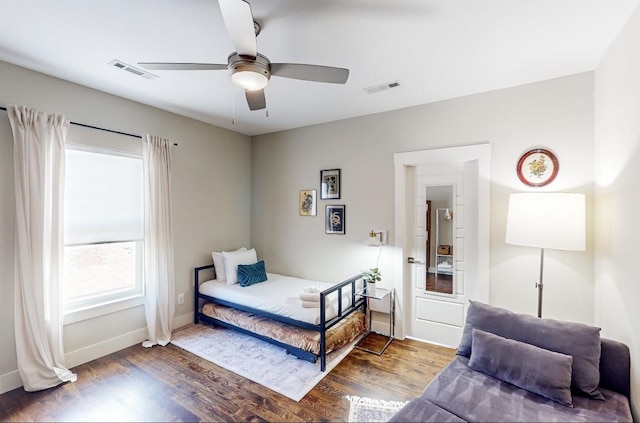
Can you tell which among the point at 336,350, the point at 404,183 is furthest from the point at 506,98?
the point at 336,350

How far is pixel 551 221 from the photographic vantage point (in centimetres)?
216

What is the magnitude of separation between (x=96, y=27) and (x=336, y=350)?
339 cm

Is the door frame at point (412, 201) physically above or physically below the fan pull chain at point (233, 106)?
below

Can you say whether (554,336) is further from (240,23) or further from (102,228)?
(102,228)

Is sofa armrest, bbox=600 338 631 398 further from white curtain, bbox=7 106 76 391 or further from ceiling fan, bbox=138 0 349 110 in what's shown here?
white curtain, bbox=7 106 76 391

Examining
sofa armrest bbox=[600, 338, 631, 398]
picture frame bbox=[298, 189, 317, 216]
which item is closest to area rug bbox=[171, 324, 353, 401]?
picture frame bbox=[298, 189, 317, 216]

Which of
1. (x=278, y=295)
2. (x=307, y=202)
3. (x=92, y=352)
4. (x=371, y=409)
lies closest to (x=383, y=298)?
(x=278, y=295)

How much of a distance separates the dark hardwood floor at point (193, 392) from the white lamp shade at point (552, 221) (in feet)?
4.95

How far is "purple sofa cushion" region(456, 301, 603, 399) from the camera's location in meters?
1.66

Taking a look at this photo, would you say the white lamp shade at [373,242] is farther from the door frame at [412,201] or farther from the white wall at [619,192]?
the white wall at [619,192]

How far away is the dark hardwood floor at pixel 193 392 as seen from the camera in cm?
212

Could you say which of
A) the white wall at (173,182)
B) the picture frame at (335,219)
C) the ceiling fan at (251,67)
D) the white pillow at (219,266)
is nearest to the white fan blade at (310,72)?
the ceiling fan at (251,67)

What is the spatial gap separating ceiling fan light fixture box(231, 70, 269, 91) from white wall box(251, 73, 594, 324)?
2.01m

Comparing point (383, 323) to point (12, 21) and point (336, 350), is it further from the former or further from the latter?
point (12, 21)
